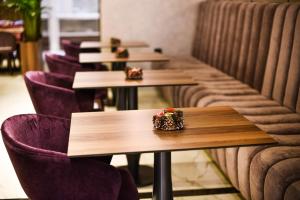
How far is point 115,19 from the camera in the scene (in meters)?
6.38

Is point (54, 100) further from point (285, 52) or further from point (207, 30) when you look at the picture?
point (207, 30)

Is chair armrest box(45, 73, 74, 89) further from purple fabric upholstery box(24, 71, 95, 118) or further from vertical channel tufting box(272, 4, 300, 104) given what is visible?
vertical channel tufting box(272, 4, 300, 104)

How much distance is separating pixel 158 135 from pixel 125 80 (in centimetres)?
133

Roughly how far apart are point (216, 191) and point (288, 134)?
685 millimetres

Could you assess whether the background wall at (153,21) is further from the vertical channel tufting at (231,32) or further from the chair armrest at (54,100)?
the chair armrest at (54,100)

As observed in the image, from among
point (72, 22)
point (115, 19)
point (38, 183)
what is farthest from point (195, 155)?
point (72, 22)

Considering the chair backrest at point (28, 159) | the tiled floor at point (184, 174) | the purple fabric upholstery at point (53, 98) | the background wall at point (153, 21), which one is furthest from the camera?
the background wall at point (153, 21)

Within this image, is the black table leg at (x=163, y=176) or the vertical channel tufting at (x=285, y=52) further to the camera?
the vertical channel tufting at (x=285, y=52)

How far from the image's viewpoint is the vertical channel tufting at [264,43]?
3.88 metres

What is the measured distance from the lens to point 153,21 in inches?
252

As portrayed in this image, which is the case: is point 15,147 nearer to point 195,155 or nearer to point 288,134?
point 288,134

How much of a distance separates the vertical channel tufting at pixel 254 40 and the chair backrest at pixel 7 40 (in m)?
4.34

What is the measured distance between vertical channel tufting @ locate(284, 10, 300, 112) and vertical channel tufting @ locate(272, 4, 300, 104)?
0.06 m

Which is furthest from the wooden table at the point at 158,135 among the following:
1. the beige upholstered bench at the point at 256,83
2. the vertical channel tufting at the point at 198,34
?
the vertical channel tufting at the point at 198,34
